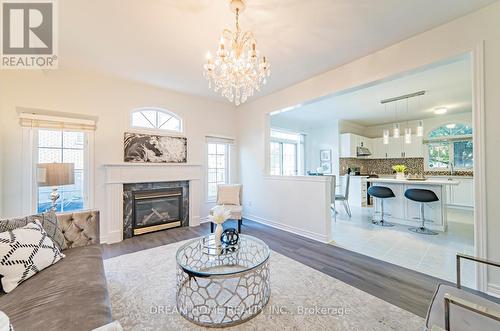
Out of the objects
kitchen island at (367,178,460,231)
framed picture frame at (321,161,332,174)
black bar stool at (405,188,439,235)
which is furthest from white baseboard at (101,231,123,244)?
framed picture frame at (321,161,332,174)

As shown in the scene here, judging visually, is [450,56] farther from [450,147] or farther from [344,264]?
A: [450,147]

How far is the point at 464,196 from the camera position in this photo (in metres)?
5.54

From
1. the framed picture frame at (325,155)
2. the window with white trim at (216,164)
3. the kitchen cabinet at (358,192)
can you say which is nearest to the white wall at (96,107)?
the window with white trim at (216,164)

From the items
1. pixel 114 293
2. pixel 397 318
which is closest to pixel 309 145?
pixel 397 318

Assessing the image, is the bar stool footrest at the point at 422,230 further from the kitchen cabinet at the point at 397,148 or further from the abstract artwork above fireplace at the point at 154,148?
the abstract artwork above fireplace at the point at 154,148

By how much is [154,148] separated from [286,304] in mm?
3482

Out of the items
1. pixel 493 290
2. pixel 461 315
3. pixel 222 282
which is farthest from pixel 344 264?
pixel 222 282

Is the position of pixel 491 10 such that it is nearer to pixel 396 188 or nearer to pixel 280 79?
pixel 280 79

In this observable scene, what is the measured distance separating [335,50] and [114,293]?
3.91 metres

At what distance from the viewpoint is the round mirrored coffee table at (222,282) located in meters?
1.65

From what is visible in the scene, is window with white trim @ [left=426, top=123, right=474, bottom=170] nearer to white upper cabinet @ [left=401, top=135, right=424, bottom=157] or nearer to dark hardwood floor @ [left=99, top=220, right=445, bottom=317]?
white upper cabinet @ [left=401, top=135, right=424, bottom=157]

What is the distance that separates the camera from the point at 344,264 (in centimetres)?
262

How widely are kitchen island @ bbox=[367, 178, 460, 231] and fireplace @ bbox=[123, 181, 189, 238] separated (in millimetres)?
4369

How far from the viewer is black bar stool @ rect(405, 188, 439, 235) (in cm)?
360
